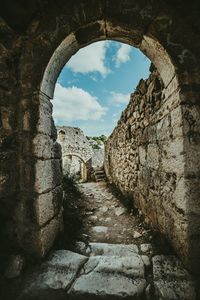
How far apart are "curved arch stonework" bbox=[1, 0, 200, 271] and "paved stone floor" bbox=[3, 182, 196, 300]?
7.6 inches

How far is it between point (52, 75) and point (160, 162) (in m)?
1.71

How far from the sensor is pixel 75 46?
2195 millimetres

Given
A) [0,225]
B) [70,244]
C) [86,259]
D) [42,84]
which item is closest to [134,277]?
[86,259]

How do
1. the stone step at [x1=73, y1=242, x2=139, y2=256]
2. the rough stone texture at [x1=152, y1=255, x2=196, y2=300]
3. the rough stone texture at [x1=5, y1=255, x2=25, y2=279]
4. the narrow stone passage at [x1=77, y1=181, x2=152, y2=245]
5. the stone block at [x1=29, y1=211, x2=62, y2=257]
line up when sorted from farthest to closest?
the narrow stone passage at [x1=77, y1=181, x2=152, y2=245] < the stone step at [x1=73, y1=242, x2=139, y2=256] < the stone block at [x1=29, y1=211, x2=62, y2=257] < the rough stone texture at [x1=5, y1=255, x2=25, y2=279] < the rough stone texture at [x1=152, y1=255, x2=196, y2=300]

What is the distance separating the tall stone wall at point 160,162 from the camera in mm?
1816

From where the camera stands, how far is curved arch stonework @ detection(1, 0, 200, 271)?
1.80m

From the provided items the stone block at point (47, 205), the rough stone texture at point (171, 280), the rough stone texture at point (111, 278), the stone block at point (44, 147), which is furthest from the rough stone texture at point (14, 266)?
the rough stone texture at point (171, 280)

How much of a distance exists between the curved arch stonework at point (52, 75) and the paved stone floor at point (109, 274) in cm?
19

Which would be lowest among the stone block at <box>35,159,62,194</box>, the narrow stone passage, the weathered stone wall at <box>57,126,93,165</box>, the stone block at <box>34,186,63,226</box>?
the narrow stone passage

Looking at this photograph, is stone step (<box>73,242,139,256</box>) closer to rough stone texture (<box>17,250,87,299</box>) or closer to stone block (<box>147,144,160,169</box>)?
rough stone texture (<box>17,250,87,299</box>)

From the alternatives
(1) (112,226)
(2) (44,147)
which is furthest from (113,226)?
(2) (44,147)

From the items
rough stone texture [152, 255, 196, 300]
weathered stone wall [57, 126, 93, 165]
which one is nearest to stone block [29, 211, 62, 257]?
rough stone texture [152, 255, 196, 300]

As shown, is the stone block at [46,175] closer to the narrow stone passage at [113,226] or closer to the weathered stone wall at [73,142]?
the narrow stone passage at [113,226]

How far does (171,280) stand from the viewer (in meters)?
1.63
